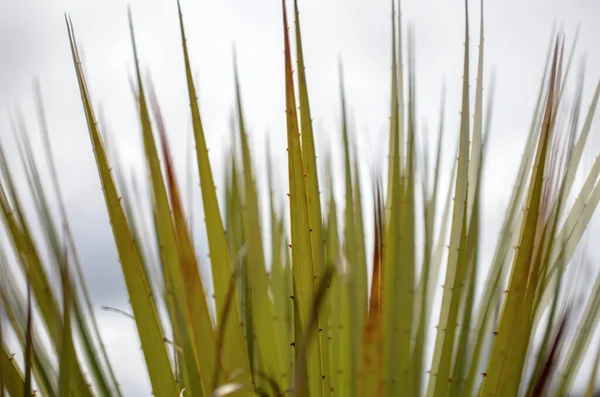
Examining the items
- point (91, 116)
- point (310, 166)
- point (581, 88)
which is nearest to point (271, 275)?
point (310, 166)

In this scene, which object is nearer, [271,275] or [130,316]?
[130,316]

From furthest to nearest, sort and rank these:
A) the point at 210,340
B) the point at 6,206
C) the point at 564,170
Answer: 1. the point at 564,170
2. the point at 6,206
3. the point at 210,340

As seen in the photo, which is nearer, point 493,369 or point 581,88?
point 493,369

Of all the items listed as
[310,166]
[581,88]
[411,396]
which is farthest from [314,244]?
[581,88]

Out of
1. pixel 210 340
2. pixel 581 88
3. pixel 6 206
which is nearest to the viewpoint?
pixel 210 340

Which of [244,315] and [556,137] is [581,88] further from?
[244,315]

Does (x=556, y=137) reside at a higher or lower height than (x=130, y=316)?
higher

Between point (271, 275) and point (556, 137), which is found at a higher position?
point (556, 137)

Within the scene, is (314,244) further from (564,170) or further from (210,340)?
(564,170)

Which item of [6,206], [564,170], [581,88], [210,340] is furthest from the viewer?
[581,88]

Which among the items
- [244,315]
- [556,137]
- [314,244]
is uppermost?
[556,137]
